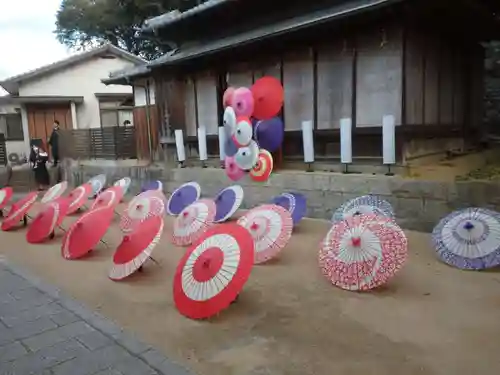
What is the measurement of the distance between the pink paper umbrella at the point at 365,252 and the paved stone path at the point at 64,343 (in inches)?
87.9

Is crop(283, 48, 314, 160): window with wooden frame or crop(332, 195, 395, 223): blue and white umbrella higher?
crop(283, 48, 314, 160): window with wooden frame

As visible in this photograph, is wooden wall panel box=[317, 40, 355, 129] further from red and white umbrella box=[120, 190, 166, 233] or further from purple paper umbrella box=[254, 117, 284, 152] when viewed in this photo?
red and white umbrella box=[120, 190, 166, 233]

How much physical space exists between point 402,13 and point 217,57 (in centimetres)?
466

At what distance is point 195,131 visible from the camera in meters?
11.4

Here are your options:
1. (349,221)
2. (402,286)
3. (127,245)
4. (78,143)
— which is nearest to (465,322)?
(402,286)

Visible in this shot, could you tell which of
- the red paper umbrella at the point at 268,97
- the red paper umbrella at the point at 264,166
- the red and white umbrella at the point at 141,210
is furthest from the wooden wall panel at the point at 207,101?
the red and white umbrella at the point at 141,210

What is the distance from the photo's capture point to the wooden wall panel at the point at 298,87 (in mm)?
8781

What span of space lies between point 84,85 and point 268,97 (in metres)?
16.1

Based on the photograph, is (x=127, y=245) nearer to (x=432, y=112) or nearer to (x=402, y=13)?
(x=402, y=13)

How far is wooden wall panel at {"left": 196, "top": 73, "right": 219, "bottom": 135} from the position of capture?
35.1 feet

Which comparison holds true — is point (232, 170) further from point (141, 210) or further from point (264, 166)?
point (141, 210)

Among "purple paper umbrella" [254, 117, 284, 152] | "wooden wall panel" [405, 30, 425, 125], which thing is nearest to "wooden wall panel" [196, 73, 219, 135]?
"purple paper umbrella" [254, 117, 284, 152]

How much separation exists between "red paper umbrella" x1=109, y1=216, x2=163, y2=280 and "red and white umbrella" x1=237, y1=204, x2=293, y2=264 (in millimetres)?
1115

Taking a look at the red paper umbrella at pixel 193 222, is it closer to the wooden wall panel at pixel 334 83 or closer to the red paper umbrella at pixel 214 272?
the red paper umbrella at pixel 214 272
